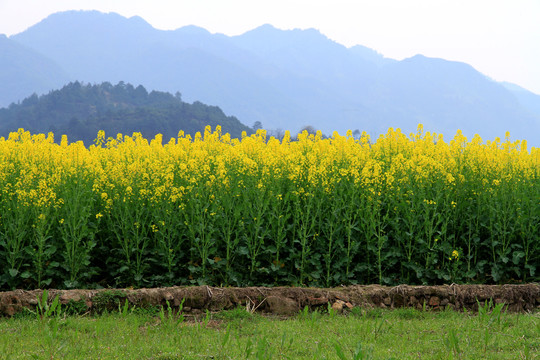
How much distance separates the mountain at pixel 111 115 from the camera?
111 m

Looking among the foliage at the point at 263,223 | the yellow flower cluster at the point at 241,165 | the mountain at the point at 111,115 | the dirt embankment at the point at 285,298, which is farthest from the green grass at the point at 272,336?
the mountain at the point at 111,115

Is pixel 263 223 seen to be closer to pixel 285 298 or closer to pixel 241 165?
pixel 241 165

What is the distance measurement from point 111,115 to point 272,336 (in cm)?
12264

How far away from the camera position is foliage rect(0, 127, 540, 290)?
677 centimetres

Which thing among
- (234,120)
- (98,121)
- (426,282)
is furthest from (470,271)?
(98,121)

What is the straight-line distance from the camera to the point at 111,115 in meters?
121

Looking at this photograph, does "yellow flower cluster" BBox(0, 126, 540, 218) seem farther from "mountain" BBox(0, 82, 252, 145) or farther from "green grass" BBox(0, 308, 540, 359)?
"mountain" BBox(0, 82, 252, 145)

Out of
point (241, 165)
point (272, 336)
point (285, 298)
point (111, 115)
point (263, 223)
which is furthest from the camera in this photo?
point (111, 115)

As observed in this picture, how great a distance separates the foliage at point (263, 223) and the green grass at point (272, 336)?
1.09 meters

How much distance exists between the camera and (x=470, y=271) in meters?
7.39

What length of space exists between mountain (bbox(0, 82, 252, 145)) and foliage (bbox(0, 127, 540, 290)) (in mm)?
91563

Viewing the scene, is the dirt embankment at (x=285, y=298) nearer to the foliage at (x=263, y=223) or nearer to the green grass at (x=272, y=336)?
the green grass at (x=272, y=336)

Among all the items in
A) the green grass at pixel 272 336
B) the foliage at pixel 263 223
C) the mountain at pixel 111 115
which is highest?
the mountain at pixel 111 115

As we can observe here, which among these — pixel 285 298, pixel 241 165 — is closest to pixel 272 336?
pixel 285 298
